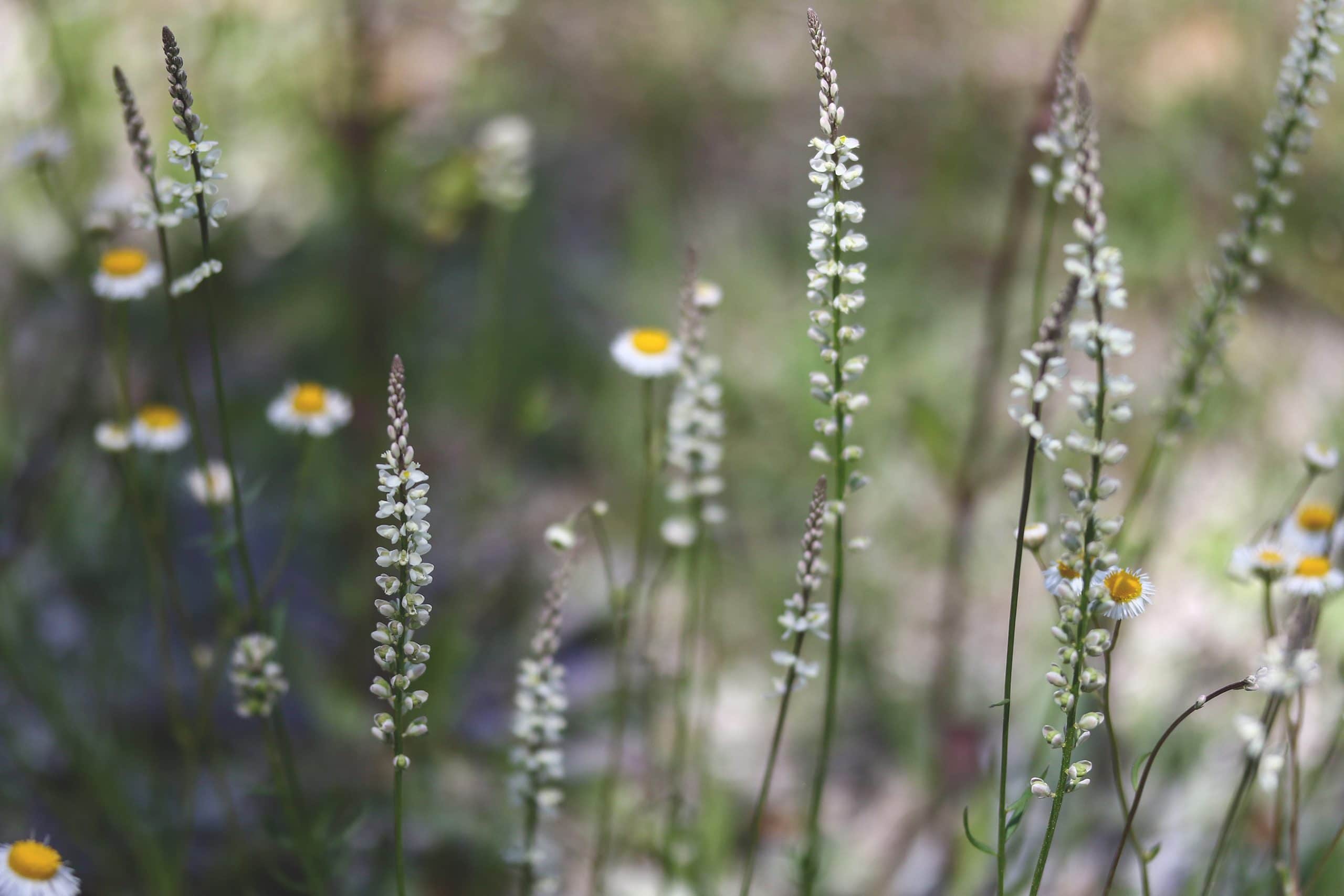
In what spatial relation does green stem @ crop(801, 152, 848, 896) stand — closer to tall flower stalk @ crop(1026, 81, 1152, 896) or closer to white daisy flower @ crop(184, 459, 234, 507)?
tall flower stalk @ crop(1026, 81, 1152, 896)

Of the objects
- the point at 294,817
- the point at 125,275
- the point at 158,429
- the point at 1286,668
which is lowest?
the point at 294,817

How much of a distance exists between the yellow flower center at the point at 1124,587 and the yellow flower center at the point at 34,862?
131cm

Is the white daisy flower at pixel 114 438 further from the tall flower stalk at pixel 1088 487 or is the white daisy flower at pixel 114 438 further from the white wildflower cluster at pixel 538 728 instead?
the tall flower stalk at pixel 1088 487

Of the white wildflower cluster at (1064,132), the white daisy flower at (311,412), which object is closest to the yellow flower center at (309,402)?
the white daisy flower at (311,412)

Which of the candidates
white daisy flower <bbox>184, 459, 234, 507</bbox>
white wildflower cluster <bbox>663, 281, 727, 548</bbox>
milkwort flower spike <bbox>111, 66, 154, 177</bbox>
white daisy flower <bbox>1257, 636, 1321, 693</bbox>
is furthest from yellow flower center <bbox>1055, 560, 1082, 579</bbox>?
milkwort flower spike <bbox>111, 66, 154, 177</bbox>

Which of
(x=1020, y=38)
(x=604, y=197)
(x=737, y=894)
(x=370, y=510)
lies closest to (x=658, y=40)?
(x=604, y=197)

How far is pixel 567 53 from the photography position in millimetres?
4359

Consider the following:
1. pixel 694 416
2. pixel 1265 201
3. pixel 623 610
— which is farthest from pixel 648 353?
pixel 1265 201

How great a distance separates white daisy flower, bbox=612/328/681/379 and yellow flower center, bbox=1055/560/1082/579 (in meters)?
0.71

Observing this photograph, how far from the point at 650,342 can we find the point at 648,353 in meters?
0.04

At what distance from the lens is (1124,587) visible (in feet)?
3.88

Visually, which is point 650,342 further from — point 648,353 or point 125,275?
point 125,275

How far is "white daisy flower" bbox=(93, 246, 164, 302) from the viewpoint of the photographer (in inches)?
66.3

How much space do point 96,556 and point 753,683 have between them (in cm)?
165
